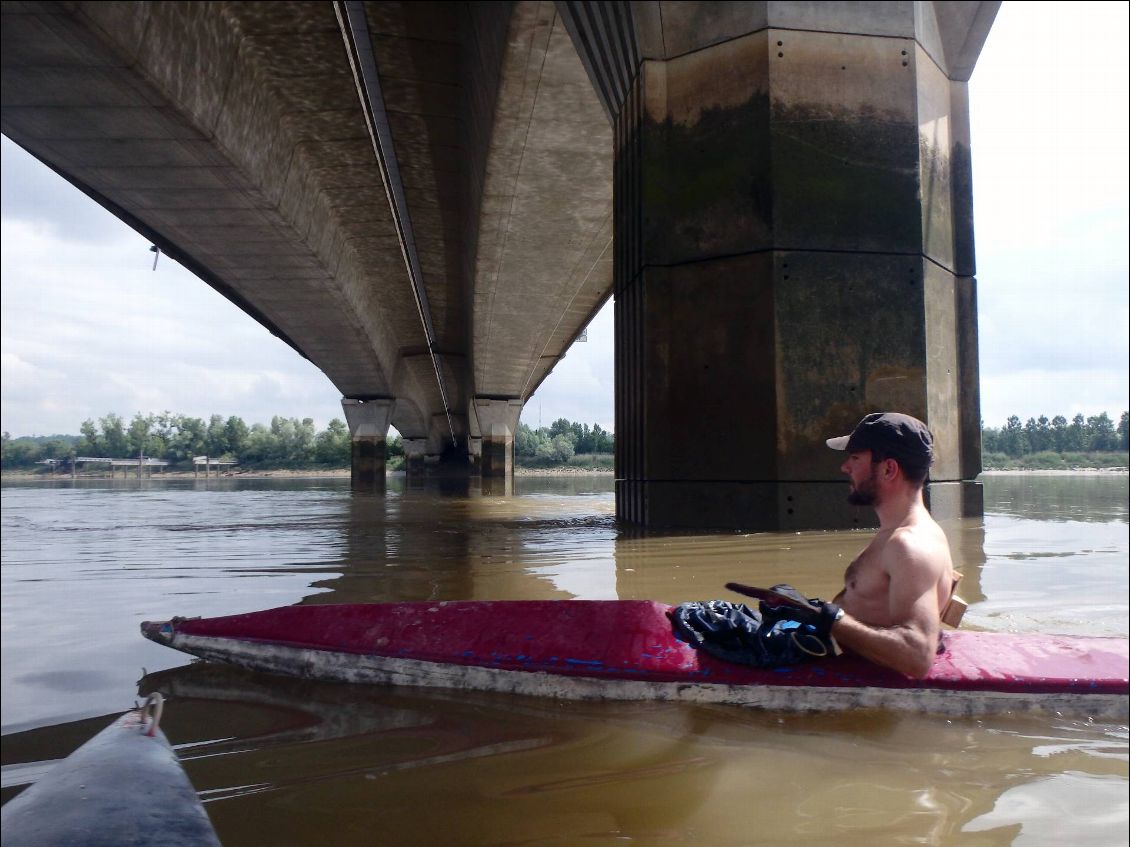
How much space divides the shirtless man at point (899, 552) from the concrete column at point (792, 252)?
5.46 meters

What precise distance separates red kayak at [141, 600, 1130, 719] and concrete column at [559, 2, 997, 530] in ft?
16.8

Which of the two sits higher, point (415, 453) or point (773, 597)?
point (415, 453)

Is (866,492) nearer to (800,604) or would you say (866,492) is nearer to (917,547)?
(917,547)

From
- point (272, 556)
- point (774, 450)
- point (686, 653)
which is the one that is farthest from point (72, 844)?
point (774, 450)

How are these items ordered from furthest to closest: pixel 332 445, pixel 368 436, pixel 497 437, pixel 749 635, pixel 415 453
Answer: pixel 332 445 < pixel 415 453 < pixel 497 437 < pixel 368 436 < pixel 749 635

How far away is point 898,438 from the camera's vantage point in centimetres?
246

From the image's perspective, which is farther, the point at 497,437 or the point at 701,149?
the point at 497,437

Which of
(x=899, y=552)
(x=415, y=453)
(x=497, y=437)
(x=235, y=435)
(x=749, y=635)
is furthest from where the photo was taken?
(x=415, y=453)

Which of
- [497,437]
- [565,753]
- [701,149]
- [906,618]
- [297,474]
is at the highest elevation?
[701,149]

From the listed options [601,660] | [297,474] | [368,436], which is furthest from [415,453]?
[601,660]

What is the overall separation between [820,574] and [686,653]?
2.59 metres

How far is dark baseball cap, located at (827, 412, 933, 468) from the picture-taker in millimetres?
2449

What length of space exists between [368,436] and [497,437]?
602 centimetres

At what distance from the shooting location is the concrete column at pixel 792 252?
26.5 ft
